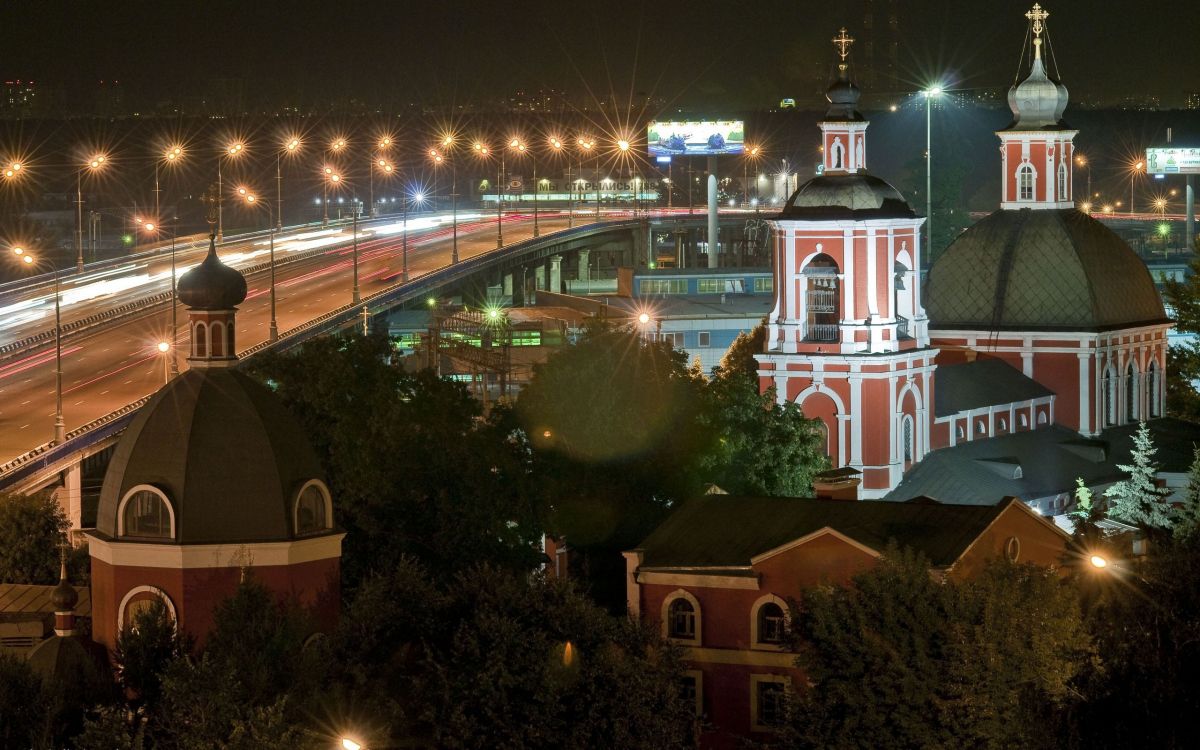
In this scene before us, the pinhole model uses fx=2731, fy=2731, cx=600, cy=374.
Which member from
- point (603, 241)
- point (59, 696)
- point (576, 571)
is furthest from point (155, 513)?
point (603, 241)

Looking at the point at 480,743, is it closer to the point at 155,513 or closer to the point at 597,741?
the point at 597,741

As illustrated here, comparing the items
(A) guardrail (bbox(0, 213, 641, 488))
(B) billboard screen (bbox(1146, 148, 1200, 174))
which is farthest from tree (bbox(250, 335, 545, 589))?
(B) billboard screen (bbox(1146, 148, 1200, 174))

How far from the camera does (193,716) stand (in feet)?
139

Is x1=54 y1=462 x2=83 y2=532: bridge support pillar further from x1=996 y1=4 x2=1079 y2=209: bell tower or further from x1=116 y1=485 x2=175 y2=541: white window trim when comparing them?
x1=996 y1=4 x2=1079 y2=209: bell tower

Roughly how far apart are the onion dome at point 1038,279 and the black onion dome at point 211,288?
3482cm

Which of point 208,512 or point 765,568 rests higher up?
point 208,512

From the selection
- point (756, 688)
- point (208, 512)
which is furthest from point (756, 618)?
point (208, 512)

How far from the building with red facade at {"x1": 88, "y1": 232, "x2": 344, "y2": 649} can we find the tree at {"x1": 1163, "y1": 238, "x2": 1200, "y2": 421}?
4451 cm

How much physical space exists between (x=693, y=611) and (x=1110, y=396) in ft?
109

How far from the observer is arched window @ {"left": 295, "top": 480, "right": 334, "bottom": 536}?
161ft

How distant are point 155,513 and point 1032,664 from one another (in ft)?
51.6

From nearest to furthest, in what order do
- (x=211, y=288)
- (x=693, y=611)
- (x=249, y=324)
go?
(x=211, y=288), (x=693, y=611), (x=249, y=324)

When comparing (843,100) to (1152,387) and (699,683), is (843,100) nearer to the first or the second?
(1152,387)

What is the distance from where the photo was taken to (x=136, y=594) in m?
48.2
